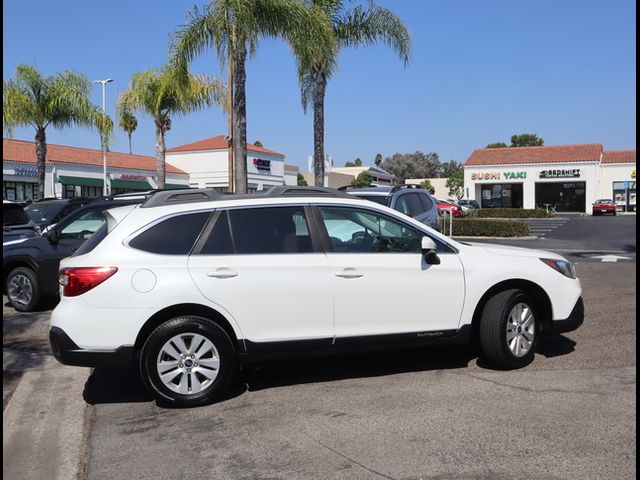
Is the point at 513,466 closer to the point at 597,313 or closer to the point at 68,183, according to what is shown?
the point at 597,313

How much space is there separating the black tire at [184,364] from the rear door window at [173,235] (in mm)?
603

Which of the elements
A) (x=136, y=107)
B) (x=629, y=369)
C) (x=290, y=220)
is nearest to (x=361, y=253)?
(x=290, y=220)

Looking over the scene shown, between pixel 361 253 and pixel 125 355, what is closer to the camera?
pixel 125 355

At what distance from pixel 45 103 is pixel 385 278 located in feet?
74.6

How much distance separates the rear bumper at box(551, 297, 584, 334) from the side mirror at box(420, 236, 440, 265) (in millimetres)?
1390

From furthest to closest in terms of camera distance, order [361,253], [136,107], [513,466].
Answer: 1. [136,107]
2. [361,253]
3. [513,466]

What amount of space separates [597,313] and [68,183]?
40.7m

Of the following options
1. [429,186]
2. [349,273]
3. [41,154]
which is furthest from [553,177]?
[349,273]

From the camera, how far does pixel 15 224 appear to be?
1091cm

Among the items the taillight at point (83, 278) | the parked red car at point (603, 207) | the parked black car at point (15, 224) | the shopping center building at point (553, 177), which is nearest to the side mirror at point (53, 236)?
the parked black car at point (15, 224)

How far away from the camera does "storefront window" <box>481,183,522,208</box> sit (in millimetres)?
58000

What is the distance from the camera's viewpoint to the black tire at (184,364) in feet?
16.7

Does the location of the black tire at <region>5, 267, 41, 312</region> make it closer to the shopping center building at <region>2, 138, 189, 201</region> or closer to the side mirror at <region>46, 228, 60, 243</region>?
the side mirror at <region>46, 228, 60, 243</region>

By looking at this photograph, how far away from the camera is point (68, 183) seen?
4297cm
